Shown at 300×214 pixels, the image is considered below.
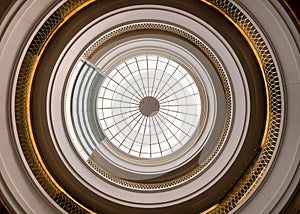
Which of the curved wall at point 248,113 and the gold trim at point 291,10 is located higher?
the gold trim at point 291,10

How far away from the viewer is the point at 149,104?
1368 centimetres

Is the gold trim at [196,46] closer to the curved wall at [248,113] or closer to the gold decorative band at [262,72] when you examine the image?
the curved wall at [248,113]

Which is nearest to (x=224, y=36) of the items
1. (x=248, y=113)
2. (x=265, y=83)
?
(x=265, y=83)

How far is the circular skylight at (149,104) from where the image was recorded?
516 inches

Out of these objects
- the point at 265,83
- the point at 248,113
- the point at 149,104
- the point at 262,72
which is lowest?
the point at 248,113

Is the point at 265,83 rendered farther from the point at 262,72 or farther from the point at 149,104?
the point at 149,104

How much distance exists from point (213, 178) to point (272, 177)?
1561 millimetres

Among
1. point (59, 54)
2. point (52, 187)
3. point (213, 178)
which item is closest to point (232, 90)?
point (213, 178)

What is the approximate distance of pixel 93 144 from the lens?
32.3 ft

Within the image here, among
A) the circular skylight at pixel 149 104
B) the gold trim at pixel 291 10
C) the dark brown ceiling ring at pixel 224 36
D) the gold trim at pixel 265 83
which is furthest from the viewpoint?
the circular skylight at pixel 149 104

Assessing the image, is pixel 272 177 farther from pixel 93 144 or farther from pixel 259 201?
pixel 93 144

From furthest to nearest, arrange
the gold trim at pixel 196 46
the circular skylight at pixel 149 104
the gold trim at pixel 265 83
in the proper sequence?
the circular skylight at pixel 149 104
the gold trim at pixel 196 46
the gold trim at pixel 265 83

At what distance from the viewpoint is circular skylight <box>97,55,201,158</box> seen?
13109mm

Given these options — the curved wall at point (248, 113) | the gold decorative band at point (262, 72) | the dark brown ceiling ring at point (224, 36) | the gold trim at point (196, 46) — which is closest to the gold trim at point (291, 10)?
the curved wall at point (248, 113)
